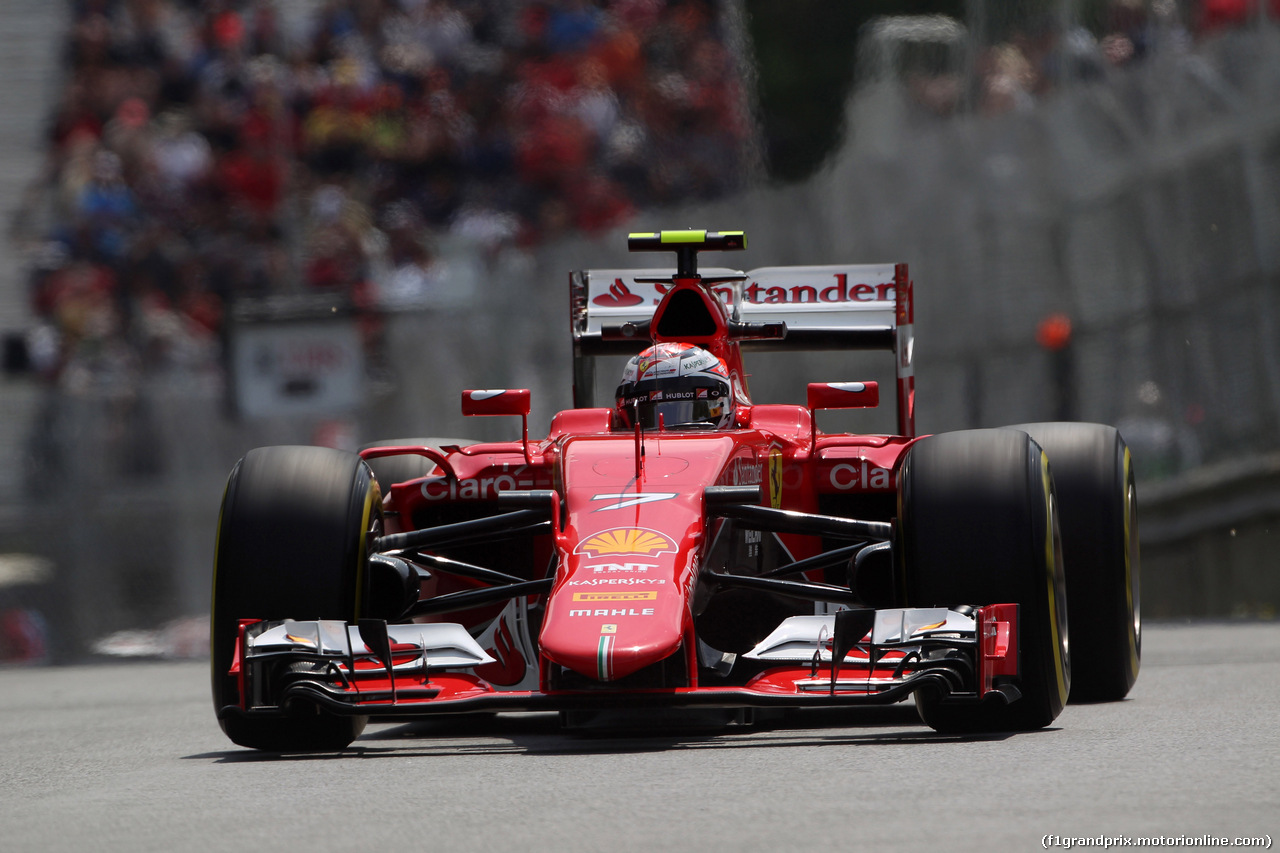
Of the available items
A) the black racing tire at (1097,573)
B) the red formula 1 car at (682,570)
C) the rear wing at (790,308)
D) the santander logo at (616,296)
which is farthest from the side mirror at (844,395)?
the santander logo at (616,296)

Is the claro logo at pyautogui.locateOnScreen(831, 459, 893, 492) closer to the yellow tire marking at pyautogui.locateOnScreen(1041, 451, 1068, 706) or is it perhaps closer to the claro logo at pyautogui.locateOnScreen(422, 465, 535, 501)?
the yellow tire marking at pyautogui.locateOnScreen(1041, 451, 1068, 706)

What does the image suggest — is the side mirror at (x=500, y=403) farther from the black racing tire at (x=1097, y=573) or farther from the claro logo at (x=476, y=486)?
the black racing tire at (x=1097, y=573)

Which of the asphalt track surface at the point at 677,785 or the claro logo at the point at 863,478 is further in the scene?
the claro logo at the point at 863,478

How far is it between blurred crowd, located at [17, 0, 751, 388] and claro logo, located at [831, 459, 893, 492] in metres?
6.28

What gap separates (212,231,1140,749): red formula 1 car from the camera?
5.30 metres

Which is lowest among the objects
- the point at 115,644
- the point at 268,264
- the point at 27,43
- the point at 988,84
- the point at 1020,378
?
the point at 115,644

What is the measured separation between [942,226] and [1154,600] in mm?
2891

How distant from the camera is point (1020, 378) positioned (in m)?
11.9

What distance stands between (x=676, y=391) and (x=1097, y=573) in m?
1.66

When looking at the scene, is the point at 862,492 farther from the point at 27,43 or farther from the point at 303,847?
the point at 27,43

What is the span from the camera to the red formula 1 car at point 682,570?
5305 mm

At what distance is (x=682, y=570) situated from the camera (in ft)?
18.0

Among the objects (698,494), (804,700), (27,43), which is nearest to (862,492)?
(698,494)

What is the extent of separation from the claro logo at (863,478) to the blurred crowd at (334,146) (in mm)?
6277
